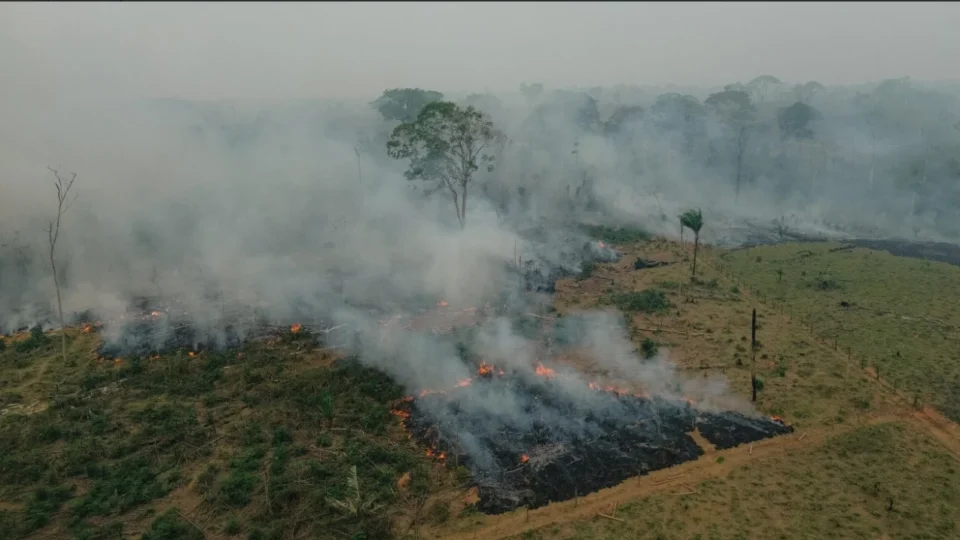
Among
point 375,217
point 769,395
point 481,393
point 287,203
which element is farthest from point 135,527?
point 287,203

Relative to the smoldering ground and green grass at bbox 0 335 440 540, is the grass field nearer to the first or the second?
green grass at bbox 0 335 440 540

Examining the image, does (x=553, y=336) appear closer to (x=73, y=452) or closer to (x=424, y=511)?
(x=424, y=511)

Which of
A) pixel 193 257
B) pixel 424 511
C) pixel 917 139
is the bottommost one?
pixel 424 511

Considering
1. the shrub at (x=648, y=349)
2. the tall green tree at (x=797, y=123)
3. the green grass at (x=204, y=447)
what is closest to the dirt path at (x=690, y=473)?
the green grass at (x=204, y=447)

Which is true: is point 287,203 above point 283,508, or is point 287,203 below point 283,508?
above

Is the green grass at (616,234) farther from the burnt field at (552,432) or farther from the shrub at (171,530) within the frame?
the shrub at (171,530)

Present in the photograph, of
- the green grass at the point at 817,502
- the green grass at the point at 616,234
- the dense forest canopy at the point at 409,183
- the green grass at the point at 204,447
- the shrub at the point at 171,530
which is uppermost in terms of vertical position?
the dense forest canopy at the point at 409,183
